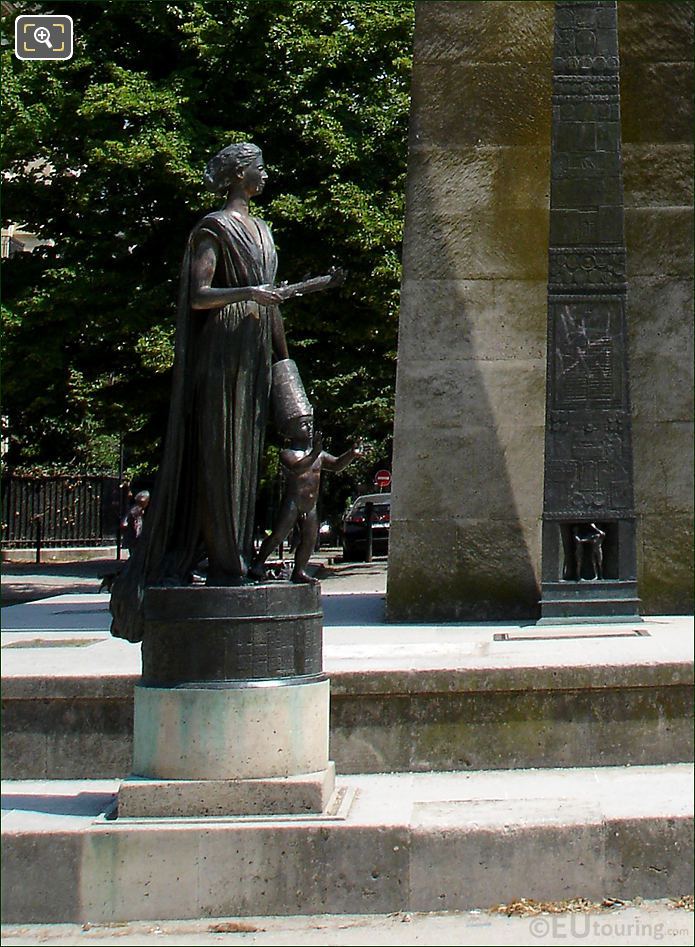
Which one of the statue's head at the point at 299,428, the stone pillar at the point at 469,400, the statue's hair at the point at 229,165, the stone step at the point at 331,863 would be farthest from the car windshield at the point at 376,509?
the stone step at the point at 331,863

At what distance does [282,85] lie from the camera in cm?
2317

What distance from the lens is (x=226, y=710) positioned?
643 centimetres

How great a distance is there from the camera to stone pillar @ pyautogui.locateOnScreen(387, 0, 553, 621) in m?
13.4

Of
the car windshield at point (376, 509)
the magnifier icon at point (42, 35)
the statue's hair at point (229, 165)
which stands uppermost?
the magnifier icon at point (42, 35)

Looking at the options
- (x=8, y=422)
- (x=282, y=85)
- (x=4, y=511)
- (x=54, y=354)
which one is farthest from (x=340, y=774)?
(x=4, y=511)

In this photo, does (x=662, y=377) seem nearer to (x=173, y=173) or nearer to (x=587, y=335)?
(x=587, y=335)

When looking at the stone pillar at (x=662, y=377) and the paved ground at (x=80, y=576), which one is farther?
the paved ground at (x=80, y=576)

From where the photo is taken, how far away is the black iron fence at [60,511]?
35750mm

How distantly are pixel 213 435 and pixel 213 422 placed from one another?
0.07 meters

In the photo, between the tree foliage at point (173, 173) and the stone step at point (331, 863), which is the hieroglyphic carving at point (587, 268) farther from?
the tree foliage at point (173, 173)

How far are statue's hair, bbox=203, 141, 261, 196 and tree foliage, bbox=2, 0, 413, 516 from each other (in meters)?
15.1

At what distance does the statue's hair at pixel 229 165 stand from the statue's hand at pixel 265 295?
2.59 ft

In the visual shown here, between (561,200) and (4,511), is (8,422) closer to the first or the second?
(4,511)

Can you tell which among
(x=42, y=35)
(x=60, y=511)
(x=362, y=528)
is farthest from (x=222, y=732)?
(x=60, y=511)
